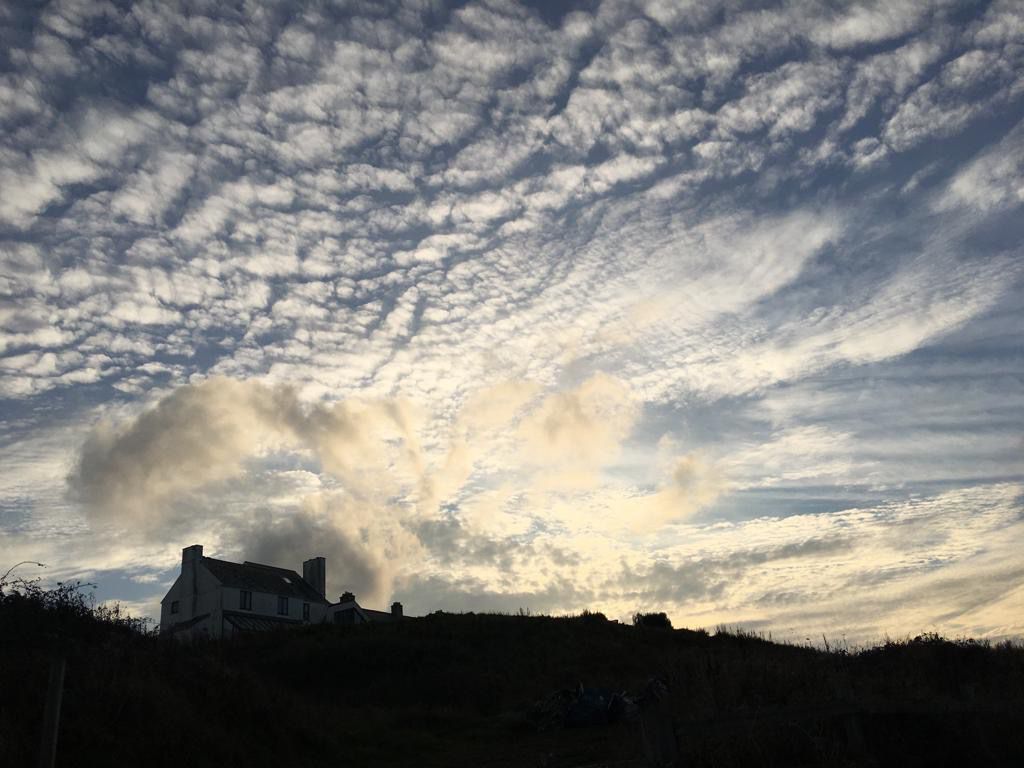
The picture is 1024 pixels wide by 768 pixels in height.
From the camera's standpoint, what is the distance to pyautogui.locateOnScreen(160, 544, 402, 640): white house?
59438 millimetres

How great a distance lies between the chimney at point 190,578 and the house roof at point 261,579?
0.74 meters

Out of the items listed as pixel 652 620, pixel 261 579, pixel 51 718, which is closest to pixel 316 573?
pixel 261 579

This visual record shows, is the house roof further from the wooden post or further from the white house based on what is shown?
the wooden post

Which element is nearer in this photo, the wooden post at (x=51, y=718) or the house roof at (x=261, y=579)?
the wooden post at (x=51, y=718)

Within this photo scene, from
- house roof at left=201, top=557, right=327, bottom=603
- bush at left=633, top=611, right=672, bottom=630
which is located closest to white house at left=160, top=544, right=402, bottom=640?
house roof at left=201, top=557, right=327, bottom=603

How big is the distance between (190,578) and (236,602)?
14.8 feet

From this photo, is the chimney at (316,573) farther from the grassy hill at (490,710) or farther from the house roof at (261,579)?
the grassy hill at (490,710)

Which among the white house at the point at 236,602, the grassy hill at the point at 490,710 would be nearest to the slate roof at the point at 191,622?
the white house at the point at 236,602

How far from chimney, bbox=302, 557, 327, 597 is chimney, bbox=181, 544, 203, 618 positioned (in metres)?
13.0

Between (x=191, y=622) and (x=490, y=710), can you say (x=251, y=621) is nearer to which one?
(x=191, y=622)

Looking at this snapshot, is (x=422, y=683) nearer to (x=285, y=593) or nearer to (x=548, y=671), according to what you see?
(x=548, y=671)

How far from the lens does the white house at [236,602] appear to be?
59438mm

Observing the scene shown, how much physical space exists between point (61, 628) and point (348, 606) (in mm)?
46641

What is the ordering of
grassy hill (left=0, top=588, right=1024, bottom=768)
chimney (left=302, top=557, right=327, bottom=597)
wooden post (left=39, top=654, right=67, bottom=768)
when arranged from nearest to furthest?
1. wooden post (left=39, top=654, right=67, bottom=768)
2. grassy hill (left=0, top=588, right=1024, bottom=768)
3. chimney (left=302, top=557, right=327, bottom=597)
